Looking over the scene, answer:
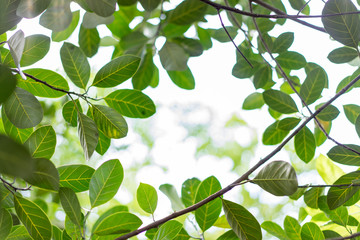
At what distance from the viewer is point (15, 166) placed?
25 centimetres

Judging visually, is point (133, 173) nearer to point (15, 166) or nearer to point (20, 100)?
point (20, 100)

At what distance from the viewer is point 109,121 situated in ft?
2.49

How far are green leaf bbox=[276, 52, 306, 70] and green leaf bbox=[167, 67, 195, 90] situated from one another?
11.9 inches

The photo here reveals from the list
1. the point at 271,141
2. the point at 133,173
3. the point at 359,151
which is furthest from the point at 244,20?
the point at 133,173

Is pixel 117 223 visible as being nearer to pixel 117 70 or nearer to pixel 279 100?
pixel 117 70

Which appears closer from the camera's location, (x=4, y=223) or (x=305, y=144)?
(x=4, y=223)

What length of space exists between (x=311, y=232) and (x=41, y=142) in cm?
59

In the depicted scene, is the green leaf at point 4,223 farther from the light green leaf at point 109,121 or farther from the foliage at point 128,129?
the light green leaf at point 109,121

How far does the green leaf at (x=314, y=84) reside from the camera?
2.89 ft

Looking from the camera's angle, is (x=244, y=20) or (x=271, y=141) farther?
(x=244, y=20)

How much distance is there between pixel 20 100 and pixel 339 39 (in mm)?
630

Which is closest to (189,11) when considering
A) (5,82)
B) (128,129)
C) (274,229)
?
(128,129)

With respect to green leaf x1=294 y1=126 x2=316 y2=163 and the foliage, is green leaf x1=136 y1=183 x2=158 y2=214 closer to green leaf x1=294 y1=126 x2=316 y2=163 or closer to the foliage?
the foliage

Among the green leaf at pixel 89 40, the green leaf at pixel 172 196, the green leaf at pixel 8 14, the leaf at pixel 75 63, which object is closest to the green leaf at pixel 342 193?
the green leaf at pixel 172 196
